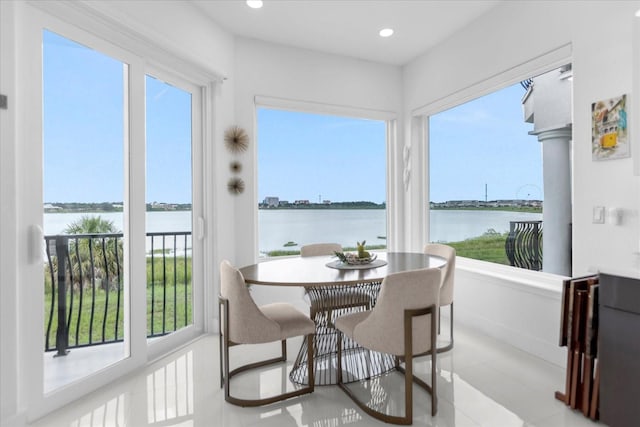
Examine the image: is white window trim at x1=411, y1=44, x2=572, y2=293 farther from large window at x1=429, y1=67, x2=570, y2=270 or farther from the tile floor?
the tile floor

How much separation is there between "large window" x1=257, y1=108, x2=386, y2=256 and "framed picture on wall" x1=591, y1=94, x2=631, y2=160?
2430 mm

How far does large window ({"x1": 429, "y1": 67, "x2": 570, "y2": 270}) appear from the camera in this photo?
302 cm

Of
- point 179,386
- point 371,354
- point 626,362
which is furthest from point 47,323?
point 626,362

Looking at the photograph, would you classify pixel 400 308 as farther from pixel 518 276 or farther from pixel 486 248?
pixel 486 248

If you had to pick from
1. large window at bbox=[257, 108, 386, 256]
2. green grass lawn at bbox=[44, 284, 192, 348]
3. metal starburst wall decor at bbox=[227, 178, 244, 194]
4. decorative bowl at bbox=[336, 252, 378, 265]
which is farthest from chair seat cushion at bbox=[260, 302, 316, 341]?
large window at bbox=[257, 108, 386, 256]

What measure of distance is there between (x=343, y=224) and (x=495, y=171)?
1847 mm

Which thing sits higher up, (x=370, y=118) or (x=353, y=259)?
(x=370, y=118)

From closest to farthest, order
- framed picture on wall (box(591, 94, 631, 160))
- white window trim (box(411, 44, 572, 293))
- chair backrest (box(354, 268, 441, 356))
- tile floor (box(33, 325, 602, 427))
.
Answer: chair backrest (box(354, 268, 441, 356)) → tile floor (box(33, 325, 602, 427)) → framed picture on wall (box(591, 94, 631, 160)) → white window trim (box(411, 44, 572, 293))

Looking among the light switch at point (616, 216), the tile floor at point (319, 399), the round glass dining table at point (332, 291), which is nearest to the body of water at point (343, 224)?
the light switch at point (616, 216)

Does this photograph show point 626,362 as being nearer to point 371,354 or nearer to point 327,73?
point 371,354

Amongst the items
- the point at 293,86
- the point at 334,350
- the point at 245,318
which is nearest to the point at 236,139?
the point at 293,86

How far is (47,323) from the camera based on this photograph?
2.13 metres

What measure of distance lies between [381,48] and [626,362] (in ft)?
11.7

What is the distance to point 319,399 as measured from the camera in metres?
2.19
